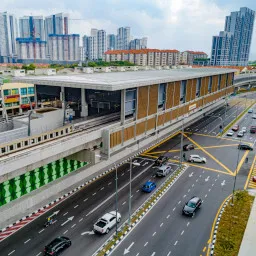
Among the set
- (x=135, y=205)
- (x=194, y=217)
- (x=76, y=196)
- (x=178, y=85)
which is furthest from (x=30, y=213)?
(x=178, y=85)

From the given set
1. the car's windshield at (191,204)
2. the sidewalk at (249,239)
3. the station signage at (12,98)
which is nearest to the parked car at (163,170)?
the car's windshield at (191,204)

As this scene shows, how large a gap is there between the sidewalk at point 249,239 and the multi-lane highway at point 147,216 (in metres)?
4.14

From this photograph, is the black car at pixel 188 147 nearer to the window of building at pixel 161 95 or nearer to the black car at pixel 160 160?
the black car at pixel 160 160

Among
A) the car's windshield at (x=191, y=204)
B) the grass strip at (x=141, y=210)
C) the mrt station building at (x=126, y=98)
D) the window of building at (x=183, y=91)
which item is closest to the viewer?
the grass strip at (x=141, y=210)

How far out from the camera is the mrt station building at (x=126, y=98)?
136ft

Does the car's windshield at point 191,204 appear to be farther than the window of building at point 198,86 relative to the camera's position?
No

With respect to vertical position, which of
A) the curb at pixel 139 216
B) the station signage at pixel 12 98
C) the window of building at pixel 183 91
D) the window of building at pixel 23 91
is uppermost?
the window of building at pixel 183 91

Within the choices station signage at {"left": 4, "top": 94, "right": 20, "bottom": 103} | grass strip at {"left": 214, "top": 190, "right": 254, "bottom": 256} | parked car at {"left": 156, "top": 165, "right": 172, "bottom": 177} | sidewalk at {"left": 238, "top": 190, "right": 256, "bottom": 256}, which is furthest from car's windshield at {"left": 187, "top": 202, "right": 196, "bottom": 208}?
station signage at {"left": 4, "top": 94, "right": 20, "bottom": 103}

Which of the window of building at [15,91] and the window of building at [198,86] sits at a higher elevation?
the window of building at [198,86]

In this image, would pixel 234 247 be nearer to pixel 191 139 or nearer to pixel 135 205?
pixel 135 205

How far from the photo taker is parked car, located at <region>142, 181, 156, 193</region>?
4234cm

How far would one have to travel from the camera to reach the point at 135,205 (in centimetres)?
3878

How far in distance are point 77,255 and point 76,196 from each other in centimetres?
1282

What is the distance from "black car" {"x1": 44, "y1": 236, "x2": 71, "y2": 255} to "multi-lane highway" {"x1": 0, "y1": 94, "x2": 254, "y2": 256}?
0.73 m
